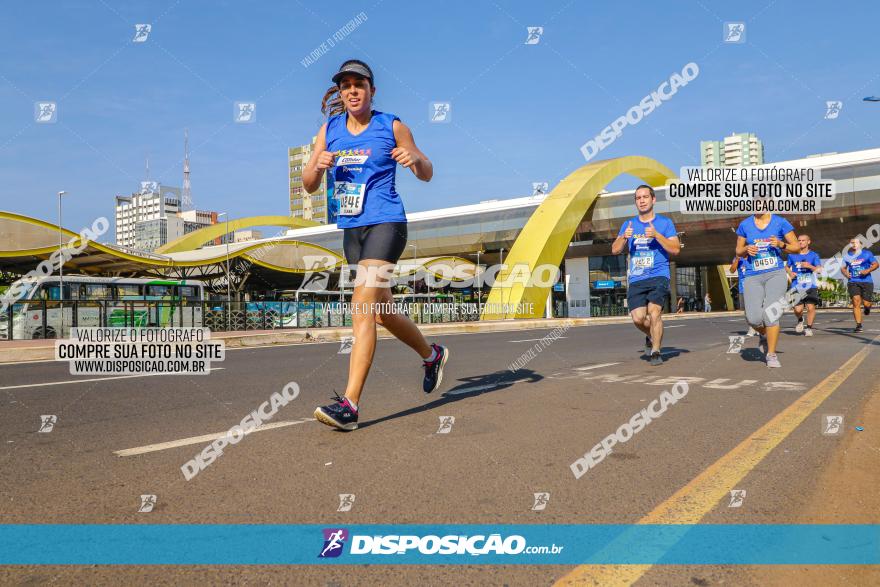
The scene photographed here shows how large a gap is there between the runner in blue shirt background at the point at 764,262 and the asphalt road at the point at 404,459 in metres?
1.85

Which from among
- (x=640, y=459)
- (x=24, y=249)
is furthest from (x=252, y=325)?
(x=640, y=459)


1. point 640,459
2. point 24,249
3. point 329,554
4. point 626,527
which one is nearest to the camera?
point 329,554

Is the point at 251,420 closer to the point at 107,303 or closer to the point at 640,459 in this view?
the point at 640,459

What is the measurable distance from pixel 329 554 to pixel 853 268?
15046 mm

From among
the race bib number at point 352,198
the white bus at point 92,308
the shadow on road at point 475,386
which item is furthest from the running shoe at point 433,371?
the white bus at point 92,308

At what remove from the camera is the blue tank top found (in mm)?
3980

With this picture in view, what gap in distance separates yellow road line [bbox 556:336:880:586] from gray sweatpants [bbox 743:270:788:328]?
11.4 ft

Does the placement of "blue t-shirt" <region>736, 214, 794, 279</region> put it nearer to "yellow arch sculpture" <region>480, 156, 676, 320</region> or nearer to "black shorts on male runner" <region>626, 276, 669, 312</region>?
"black shorts on male runner" <region>626, 276, 669, 312</region>

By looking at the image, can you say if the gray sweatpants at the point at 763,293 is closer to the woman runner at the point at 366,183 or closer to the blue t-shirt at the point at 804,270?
the woman runner at the point at 366,183

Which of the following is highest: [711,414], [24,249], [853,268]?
[24,249]

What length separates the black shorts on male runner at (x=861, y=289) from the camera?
13.5 meters

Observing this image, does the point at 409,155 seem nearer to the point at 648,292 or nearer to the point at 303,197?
the point at 648,292

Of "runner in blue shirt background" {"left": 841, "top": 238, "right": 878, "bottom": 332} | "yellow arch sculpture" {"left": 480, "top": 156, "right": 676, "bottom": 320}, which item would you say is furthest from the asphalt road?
"yellow arch sculpture" {"left": 480, "top": 156, "right": 676, "bottom": 320}

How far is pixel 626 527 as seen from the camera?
205 cm
